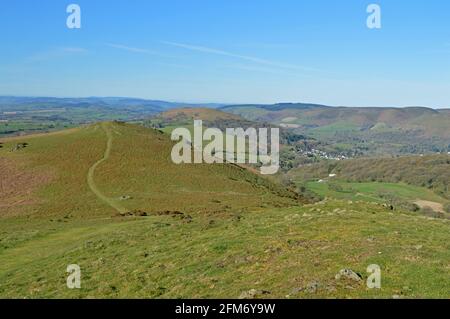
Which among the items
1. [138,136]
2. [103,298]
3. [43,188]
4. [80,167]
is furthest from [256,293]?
[138,136]

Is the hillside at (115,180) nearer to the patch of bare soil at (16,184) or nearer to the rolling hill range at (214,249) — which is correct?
the patch of bare soil at (16,184)

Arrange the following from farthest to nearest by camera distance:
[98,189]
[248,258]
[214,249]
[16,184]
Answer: [16,184]
[98,189]
[214,249]
[248,258]

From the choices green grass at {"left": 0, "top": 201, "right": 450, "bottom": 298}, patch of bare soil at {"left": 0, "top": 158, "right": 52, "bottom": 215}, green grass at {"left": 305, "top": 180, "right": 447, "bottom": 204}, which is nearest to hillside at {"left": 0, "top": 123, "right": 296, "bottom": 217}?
patch of bare soil at {"left": 0, "top": 158, "right": 52, "bottom": 215}

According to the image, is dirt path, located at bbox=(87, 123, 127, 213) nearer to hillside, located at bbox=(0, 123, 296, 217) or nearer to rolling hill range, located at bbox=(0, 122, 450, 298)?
hillside, located at bbox=(0, 123, 296, 217)

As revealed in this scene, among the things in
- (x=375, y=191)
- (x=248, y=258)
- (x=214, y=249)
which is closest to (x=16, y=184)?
(x=214, y=249)

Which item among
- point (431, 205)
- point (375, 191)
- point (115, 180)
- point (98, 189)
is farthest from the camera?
point (375, 191)

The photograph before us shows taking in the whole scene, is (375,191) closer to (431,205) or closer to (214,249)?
(431,205)

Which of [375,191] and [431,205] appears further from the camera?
[375,191]

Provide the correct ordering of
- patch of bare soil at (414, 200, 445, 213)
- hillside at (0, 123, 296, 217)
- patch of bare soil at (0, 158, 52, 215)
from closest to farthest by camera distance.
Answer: hillside at (0, 123, 296, 217) < patch of bare soil at (0, 158, 52, 215) < patch of bare soil at (414, 200, 445, 213)

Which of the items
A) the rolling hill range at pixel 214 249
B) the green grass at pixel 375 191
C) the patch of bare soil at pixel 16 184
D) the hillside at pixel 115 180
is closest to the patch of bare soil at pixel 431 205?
the green grass at pixel 375 191
